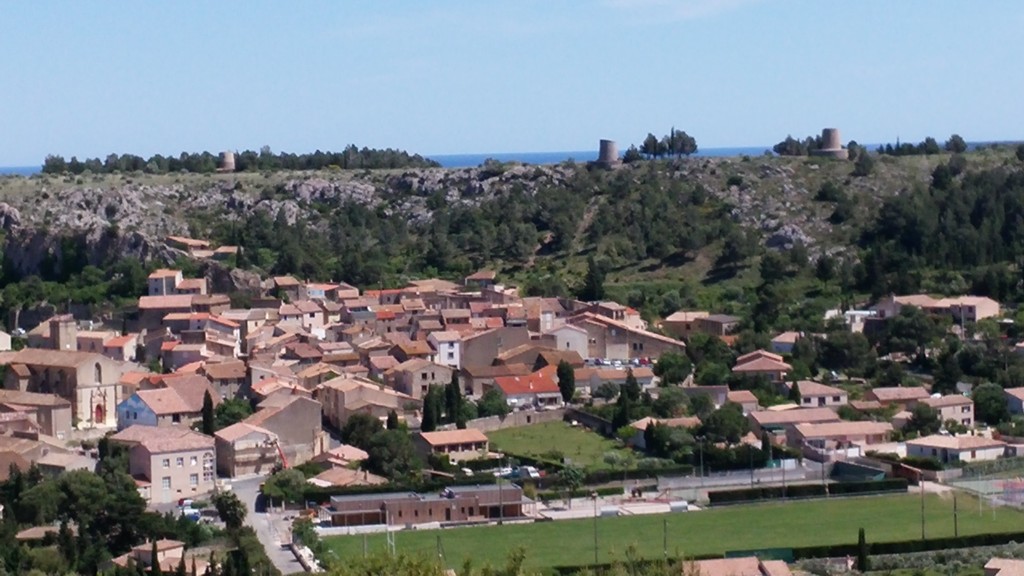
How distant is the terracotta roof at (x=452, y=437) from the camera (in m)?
38.1

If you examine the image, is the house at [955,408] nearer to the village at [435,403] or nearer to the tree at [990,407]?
the village at [435,403]

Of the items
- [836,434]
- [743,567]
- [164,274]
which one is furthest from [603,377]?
[743,567]

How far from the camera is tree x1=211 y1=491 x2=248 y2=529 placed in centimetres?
3180

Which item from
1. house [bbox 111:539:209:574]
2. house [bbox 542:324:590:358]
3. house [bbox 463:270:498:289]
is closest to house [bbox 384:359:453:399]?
house [bbox 542:324:590:358]

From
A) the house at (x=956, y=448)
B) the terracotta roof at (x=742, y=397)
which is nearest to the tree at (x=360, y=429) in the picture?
the terracotta roof at (x=742, y=397)

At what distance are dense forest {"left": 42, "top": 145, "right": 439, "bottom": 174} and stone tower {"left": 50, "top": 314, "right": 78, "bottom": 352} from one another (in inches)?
1330

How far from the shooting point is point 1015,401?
141 ft

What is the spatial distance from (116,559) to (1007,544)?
49.4 feet

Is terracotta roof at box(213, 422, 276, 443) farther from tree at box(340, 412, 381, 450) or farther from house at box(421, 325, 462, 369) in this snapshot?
house at box(421, 325, 462, 369)

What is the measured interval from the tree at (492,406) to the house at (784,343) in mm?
9527

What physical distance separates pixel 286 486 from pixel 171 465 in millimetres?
2364

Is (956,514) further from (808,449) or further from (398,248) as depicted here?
(398,248)

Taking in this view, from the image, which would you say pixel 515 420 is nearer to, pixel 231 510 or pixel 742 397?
pixel 742 397

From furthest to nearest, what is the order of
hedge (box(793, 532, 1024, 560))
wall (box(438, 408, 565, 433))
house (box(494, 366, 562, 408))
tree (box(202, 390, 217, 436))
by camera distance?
house (box(494, 366, 562, 408))
wall (box(438, 408, 565, 433))
tree (box(202, 390, 217, 436))
hedge (box(793, 532, 1024, 560))
